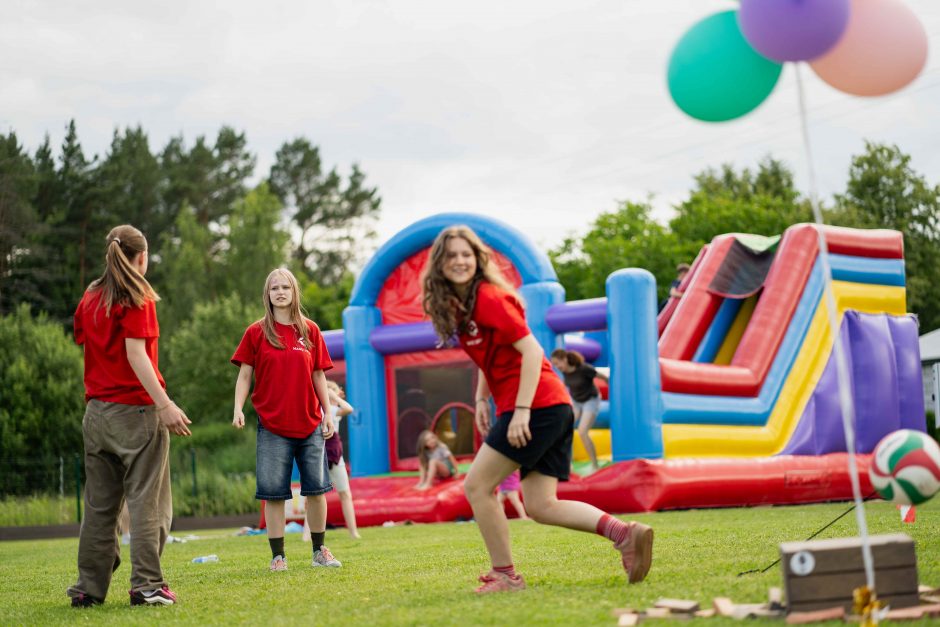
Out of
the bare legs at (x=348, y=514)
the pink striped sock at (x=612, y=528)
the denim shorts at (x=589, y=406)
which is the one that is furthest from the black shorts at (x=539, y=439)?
the denim shorts at (x=589, y=406)

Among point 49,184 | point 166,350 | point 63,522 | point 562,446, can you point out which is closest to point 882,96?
point 562,446

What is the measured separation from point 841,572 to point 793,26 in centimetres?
184

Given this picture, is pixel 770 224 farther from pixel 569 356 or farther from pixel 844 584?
pixel 844 584

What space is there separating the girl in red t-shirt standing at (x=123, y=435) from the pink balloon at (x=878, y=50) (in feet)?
10.2

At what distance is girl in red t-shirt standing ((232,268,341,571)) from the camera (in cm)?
661

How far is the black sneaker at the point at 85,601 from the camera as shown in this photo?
207 inches

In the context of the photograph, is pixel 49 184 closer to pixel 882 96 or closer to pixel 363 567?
pixel 363 567

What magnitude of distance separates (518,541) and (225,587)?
2.50 metres

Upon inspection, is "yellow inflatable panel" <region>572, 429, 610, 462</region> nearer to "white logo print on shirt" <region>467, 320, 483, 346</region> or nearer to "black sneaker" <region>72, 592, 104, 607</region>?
"black sneaker" <region>72, 592, 104, 607</region>

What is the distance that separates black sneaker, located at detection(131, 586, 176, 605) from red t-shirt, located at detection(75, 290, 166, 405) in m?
0.85

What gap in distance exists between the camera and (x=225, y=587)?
5.75 metres

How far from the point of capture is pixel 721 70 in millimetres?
4246

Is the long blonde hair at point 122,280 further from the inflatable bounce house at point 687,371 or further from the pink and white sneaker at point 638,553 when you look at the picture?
the inflatable bounce house at point 687,371

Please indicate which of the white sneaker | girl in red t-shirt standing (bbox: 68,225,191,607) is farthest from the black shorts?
the white sneaker
